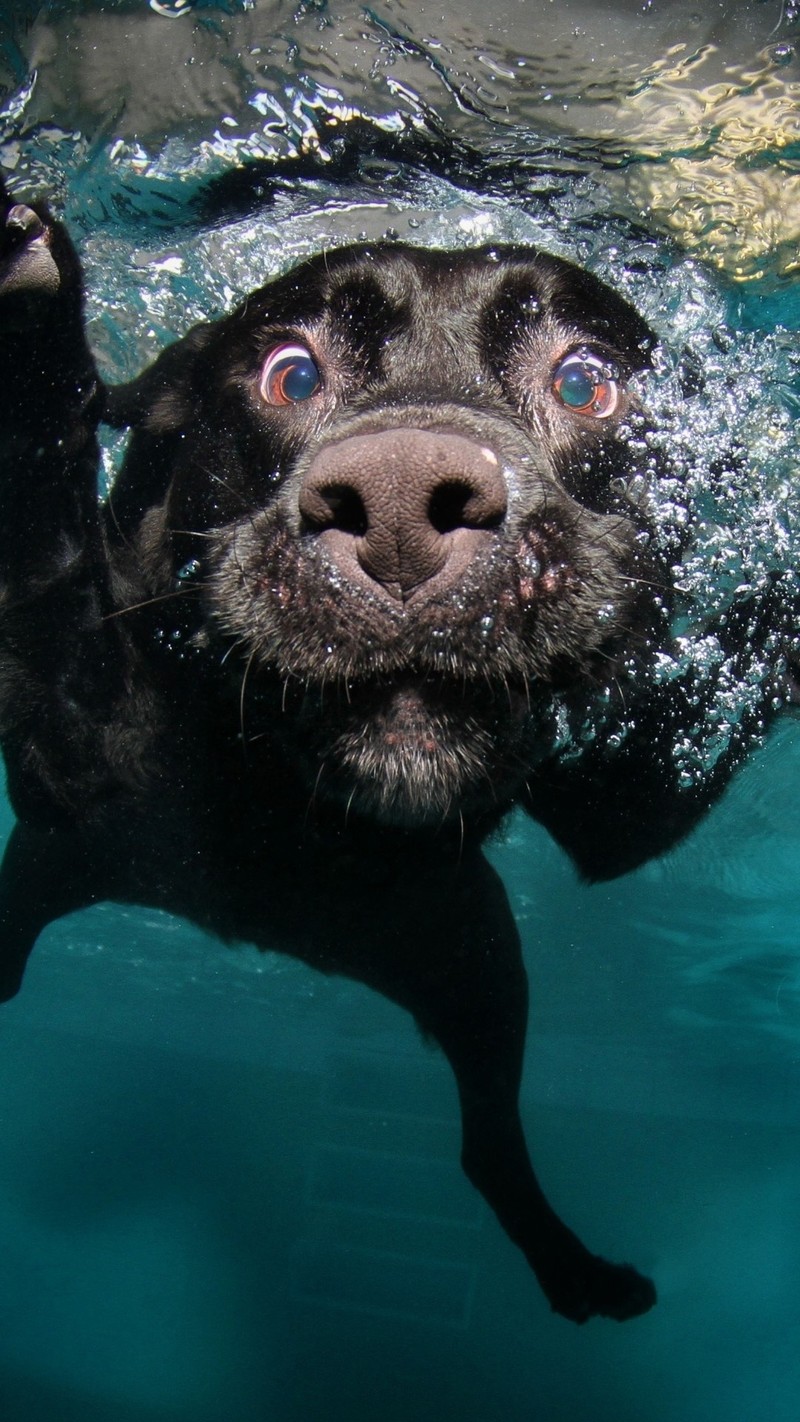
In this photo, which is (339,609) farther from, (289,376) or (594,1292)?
(594,1292)

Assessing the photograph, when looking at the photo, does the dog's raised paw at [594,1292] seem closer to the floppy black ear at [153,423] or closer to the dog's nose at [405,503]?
the floppy black ear at [153,423]

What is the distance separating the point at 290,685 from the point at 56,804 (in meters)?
2.73

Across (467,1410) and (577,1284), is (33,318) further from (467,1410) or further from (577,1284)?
(467,1410)

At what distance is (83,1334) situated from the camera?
60.8 m

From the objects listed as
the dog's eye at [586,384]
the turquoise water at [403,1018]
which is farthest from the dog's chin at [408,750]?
the turquoise water at [403,1018]

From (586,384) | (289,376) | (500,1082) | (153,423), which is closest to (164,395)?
(153,423)

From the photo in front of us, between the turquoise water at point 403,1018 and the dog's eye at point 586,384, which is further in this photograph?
the turquoise water at point 403,1018

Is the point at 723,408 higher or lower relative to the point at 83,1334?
higher

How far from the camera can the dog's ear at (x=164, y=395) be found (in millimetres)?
4656

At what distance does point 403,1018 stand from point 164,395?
27.2 m

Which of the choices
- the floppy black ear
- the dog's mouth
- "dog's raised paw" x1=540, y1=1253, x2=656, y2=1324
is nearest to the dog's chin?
the dog's mouth

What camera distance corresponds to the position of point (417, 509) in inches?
94.0

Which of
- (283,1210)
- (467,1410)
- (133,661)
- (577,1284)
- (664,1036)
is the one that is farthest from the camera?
(283,1210)

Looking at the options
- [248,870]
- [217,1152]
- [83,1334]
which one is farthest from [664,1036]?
[83,1334]
